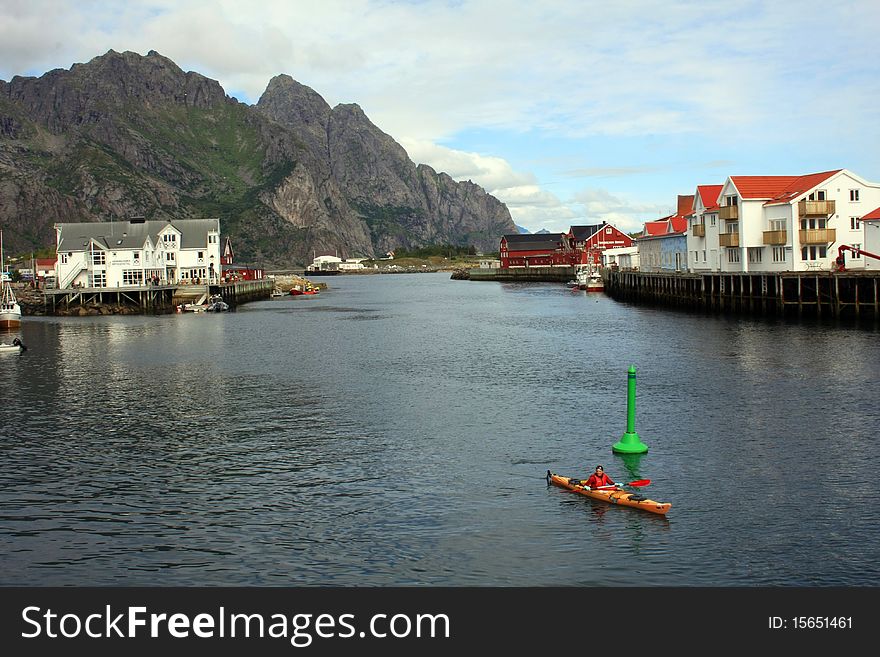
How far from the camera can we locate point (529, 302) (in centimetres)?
13388

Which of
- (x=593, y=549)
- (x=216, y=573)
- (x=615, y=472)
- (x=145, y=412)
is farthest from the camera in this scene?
(x=145, y=412)

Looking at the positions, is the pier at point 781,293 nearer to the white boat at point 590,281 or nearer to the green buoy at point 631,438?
the white boat at point 590,281

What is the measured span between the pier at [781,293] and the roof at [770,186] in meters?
8.79

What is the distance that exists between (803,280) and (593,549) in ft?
238

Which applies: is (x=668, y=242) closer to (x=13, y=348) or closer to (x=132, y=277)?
(x=132, y=277)

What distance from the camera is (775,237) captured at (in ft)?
292

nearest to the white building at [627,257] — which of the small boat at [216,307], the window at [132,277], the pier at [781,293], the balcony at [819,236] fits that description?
the pier at [781,293]

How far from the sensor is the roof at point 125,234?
132 m

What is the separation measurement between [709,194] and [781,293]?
2452 centimetres

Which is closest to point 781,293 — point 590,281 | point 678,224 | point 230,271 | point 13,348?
point 678,224

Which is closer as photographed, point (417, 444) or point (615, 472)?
point (615, 472)
